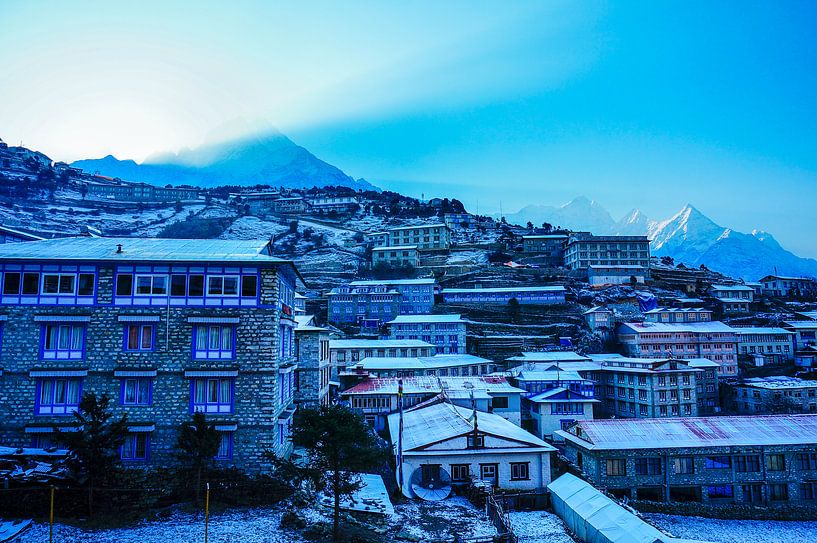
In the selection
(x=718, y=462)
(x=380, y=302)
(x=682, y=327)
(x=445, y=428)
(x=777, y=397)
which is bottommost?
(x=718, y=462)

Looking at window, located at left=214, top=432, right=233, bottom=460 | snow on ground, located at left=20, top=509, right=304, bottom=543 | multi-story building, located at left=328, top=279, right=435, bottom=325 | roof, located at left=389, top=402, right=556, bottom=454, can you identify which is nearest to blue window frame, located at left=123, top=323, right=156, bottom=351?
window, located at left=214, top=432, right=233, bottom=460

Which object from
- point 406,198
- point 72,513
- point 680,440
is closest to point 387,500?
point 72,513

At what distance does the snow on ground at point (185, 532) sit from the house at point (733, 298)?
79645mm

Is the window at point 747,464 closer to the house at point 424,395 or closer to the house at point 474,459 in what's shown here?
the house at point 474,459

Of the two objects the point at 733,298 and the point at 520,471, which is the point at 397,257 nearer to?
the point at 733,298

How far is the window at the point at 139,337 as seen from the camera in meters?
20.9

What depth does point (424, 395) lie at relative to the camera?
40.5 meters

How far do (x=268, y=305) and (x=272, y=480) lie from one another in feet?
23.0

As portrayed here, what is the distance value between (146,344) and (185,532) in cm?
780

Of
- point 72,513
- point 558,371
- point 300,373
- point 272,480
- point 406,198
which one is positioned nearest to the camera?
point 72,513

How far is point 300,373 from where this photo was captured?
31.5 m

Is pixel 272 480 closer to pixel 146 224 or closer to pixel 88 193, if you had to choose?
pixel 146 224

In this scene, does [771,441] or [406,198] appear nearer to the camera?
[771,441]

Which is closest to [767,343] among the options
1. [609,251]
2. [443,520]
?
[609,251]
